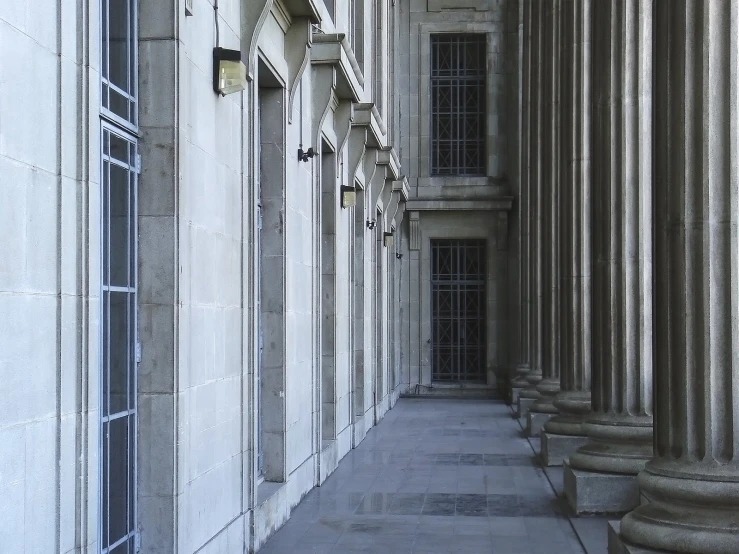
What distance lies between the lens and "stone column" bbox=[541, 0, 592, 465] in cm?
1338

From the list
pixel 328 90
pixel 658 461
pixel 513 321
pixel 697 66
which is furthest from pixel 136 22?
pixel 513 321

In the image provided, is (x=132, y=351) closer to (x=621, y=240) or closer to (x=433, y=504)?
(x=433, y=504)

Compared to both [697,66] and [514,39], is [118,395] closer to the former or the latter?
[697,66]

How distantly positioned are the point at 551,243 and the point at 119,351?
1237 cm

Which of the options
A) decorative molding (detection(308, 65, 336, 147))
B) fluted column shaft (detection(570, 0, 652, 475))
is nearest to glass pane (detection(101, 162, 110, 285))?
fluted column shaft (detection(570, 0, 652, 475))

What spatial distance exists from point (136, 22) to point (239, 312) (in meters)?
2.57

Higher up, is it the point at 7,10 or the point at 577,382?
the point at 7,10

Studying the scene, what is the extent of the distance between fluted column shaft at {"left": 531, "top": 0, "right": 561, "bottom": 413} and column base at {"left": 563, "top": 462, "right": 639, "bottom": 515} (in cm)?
680

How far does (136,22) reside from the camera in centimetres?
632

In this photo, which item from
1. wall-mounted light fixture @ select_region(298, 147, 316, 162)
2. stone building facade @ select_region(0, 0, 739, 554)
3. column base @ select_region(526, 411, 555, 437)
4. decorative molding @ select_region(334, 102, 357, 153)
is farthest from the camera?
column base @ select_region(526, 411, 555, 437)

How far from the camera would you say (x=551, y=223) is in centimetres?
1762

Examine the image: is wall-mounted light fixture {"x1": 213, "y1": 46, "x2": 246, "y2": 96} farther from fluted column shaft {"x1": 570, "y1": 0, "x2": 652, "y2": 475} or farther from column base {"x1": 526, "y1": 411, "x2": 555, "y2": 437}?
column base {"x1": 526, "y1": 411, "x2": 555, "y2": 437}

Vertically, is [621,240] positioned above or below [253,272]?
above

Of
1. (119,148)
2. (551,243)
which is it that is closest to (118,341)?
(119,148)
